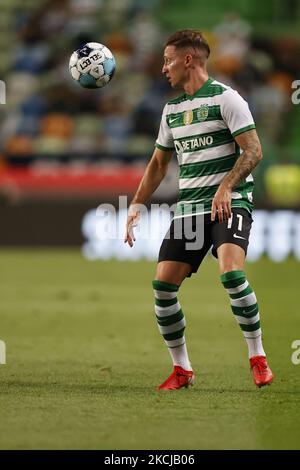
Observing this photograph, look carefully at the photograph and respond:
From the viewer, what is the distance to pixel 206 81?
24.3ft

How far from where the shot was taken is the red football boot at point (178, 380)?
7.30 metres

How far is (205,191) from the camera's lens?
7.33 m

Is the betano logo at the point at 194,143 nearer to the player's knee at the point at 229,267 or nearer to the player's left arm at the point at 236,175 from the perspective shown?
the player's left arm at the point at 236,175

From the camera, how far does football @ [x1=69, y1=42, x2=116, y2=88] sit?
25.0 ft

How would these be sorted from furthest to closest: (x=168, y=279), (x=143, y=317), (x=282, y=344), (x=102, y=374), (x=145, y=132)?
(x=145, y=132) → (x=143, y=317) → (x=282, y=344) → (x=102, y=374) → (x=168, y=279)

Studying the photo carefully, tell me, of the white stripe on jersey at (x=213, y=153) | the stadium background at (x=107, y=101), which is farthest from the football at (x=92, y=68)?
the stadium background at (x=107, y=101)

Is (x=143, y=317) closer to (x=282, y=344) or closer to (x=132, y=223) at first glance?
(x=282, y=344)

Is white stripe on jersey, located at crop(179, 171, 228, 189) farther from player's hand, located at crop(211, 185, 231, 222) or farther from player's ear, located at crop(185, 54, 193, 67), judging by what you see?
player's ear, located at crop(185, 54, 193, 67)

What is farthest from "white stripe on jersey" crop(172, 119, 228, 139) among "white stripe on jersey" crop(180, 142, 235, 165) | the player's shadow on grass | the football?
the player's shadow on grass

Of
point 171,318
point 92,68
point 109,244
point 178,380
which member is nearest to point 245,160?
point 171,318

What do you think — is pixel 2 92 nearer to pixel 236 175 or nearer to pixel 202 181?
pixel 202 181

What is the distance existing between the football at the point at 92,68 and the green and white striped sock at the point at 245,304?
1.69 metres

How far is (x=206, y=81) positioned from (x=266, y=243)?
10310mm
